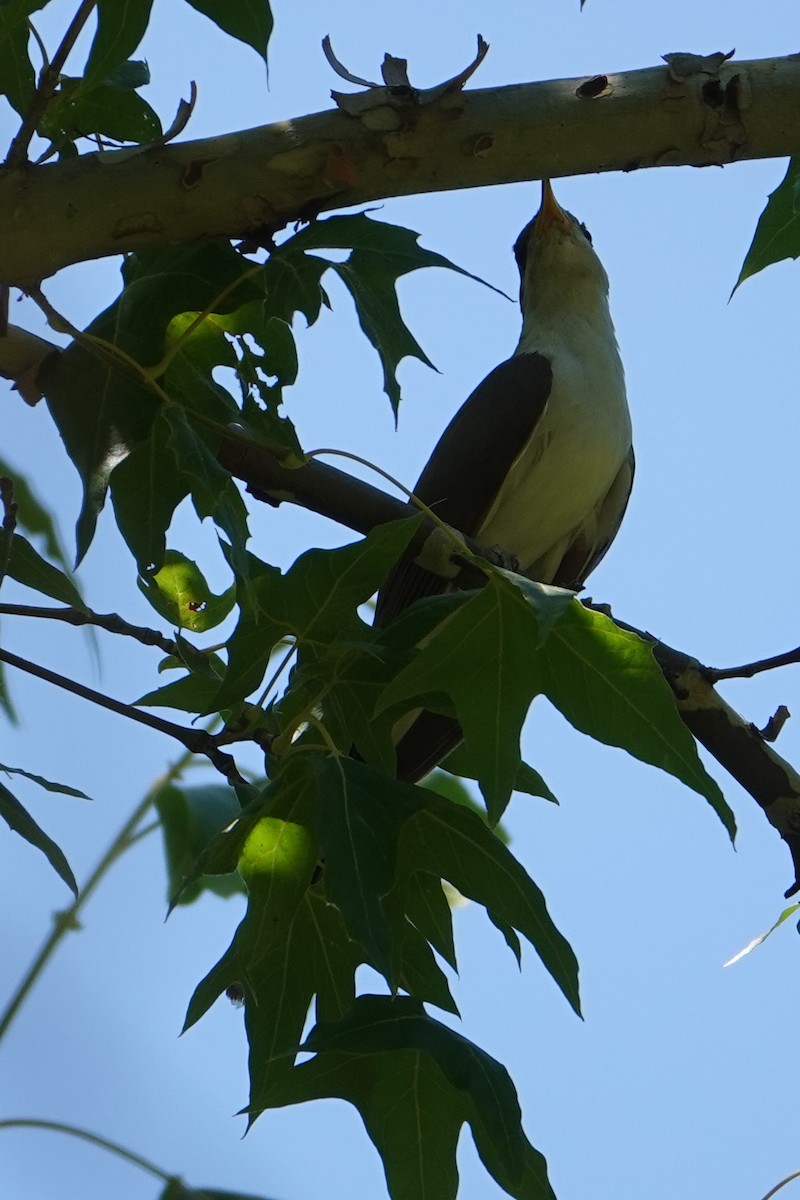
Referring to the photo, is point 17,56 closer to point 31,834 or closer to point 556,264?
point 31,834

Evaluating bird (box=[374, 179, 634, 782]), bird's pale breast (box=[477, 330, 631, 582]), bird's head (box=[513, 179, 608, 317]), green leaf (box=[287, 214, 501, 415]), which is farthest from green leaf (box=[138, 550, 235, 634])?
bird's head (box=[513, 179, 608, 317])

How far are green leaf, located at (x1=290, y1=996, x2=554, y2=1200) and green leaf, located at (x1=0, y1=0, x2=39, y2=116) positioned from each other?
4.14ft

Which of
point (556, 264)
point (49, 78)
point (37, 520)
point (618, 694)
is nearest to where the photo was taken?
point (49, 78)

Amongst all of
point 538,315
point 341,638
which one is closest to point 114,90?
point 341,638

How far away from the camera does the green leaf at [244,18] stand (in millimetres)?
1627

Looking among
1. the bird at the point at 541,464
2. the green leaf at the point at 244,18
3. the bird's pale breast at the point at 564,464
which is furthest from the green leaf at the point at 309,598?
the bird's pale breast at the point at 564,464

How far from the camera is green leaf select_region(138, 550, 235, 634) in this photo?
235 centimetres

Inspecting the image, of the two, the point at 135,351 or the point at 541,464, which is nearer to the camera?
the point at 135,351

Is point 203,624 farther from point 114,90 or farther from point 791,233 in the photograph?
point 791,233

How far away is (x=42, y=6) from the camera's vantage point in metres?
1.64

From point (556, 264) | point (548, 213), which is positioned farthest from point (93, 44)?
point (548, 213)

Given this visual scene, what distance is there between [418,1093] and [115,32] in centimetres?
144

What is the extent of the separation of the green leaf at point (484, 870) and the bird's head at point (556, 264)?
3.04 metres

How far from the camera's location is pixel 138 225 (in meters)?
1.83
